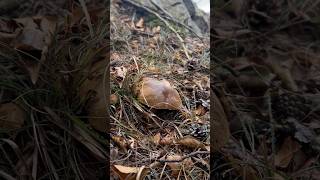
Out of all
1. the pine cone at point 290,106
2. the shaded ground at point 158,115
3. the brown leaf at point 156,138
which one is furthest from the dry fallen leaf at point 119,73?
the pine cone at point 290,106

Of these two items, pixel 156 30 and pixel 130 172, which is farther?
pixel 156 30

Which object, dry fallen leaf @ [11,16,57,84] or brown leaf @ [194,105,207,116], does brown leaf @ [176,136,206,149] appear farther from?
dry fallen leaf @ [11,16,57,84]

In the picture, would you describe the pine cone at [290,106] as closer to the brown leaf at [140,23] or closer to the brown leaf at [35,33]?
the brown leaf at [140,23]

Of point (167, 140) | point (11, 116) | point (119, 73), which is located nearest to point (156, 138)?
point (167, 140)

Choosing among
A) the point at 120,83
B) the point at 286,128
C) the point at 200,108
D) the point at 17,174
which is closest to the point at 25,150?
the point at 17,174

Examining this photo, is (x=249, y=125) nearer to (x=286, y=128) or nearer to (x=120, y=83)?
(x=286, y=128)

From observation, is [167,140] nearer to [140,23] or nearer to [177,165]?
[177,165]

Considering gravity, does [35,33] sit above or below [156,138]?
above
